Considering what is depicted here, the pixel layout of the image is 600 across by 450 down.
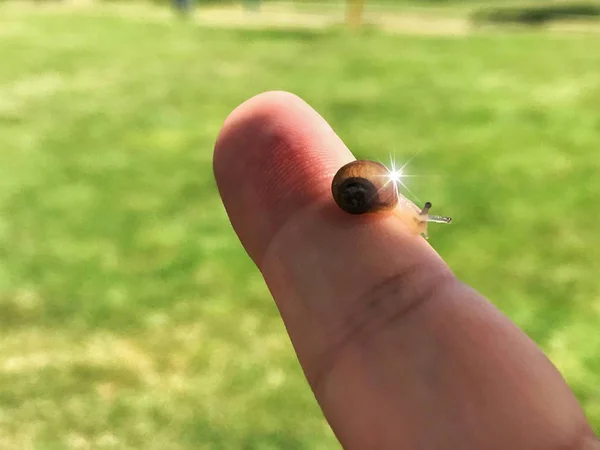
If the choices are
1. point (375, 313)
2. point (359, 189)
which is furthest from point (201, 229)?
point (375, 313)

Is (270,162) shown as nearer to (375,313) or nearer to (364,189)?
(364,189)

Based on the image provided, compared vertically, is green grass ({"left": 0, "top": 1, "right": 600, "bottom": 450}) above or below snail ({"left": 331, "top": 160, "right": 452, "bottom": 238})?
above

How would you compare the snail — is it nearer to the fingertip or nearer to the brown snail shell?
the brown snail shell

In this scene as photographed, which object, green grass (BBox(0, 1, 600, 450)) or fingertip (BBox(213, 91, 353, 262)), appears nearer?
fingertip (BBox(213, 91, 353, 262))

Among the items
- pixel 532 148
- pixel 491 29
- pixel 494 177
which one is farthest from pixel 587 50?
pixel 494 177

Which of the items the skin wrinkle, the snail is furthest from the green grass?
the snail

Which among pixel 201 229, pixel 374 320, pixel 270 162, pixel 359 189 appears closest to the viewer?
pixel 374 320

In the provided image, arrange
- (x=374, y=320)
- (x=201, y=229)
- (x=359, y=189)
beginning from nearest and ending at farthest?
(x=374, y=320) < (x=359, y=189) < (x=201, y=229)

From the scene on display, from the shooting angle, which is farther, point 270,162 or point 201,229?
point 201,229
